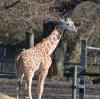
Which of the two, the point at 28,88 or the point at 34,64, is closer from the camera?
the point at 28,88

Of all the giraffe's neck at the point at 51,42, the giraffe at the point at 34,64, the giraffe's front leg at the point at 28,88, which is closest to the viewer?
the giraffe's front leg at the point at 28,88

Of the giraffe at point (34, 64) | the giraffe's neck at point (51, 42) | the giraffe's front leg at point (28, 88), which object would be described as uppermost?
the giraffe's neck at point (51, 42)

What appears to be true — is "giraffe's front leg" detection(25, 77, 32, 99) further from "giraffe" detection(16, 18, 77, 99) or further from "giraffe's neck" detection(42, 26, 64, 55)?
"giraffe's neck" detection(42, 26, 64, 55)

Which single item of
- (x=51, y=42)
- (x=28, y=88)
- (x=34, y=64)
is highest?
(x=51, y=42)

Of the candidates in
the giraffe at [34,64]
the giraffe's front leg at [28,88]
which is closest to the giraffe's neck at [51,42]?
the giraffe at [34,64]

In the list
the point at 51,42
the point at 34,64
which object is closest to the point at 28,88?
the point at 34,64

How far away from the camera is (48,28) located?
28.4 metres

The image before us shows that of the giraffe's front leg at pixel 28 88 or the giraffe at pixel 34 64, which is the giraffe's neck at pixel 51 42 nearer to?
the giraffe at pixel 34 64

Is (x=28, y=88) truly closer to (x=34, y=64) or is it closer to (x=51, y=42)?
(x=34, y=64)

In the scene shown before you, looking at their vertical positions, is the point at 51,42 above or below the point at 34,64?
above

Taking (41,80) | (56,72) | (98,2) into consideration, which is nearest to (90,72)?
(41,80)

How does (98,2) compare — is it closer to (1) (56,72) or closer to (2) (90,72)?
(1) (56,72)

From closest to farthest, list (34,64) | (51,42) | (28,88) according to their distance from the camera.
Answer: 1. (28,88)
2. (34,64)
3. (51,42)

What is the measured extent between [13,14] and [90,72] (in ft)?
45.8
